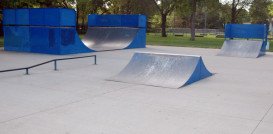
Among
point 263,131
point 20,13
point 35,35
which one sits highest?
point 20,13

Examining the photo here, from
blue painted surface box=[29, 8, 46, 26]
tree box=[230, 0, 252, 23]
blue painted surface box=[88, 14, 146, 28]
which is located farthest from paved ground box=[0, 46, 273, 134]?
tree box=[230, 0, 252, 23]

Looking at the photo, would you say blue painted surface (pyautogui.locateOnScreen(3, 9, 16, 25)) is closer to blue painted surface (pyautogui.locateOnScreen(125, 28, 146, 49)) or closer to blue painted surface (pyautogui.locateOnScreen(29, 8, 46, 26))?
blue painted surface (pyautogui.locateOnScreen(29, 8, 46, 26))

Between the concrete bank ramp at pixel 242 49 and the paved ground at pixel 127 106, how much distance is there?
7.93m

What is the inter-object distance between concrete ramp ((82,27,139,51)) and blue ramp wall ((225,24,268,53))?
592 cm

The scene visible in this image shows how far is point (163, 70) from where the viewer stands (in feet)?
29.9

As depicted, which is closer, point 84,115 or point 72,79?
point 84,115

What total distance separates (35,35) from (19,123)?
12.5 meters

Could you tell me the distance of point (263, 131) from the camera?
4.91m

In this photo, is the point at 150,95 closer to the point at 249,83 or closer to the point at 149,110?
the point at 149,110

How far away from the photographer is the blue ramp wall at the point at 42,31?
16.2m

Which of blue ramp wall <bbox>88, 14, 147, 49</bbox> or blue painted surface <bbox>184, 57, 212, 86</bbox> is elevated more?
blue ramp wall <bbox>88, 14, 147, 49</bbox>

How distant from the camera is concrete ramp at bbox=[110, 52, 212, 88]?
28.3 ft

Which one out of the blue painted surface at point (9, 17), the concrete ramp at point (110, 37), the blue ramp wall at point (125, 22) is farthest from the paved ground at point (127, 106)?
the blue ramp wall at point (125, 22)

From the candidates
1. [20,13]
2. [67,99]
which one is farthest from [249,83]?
[20,13]
